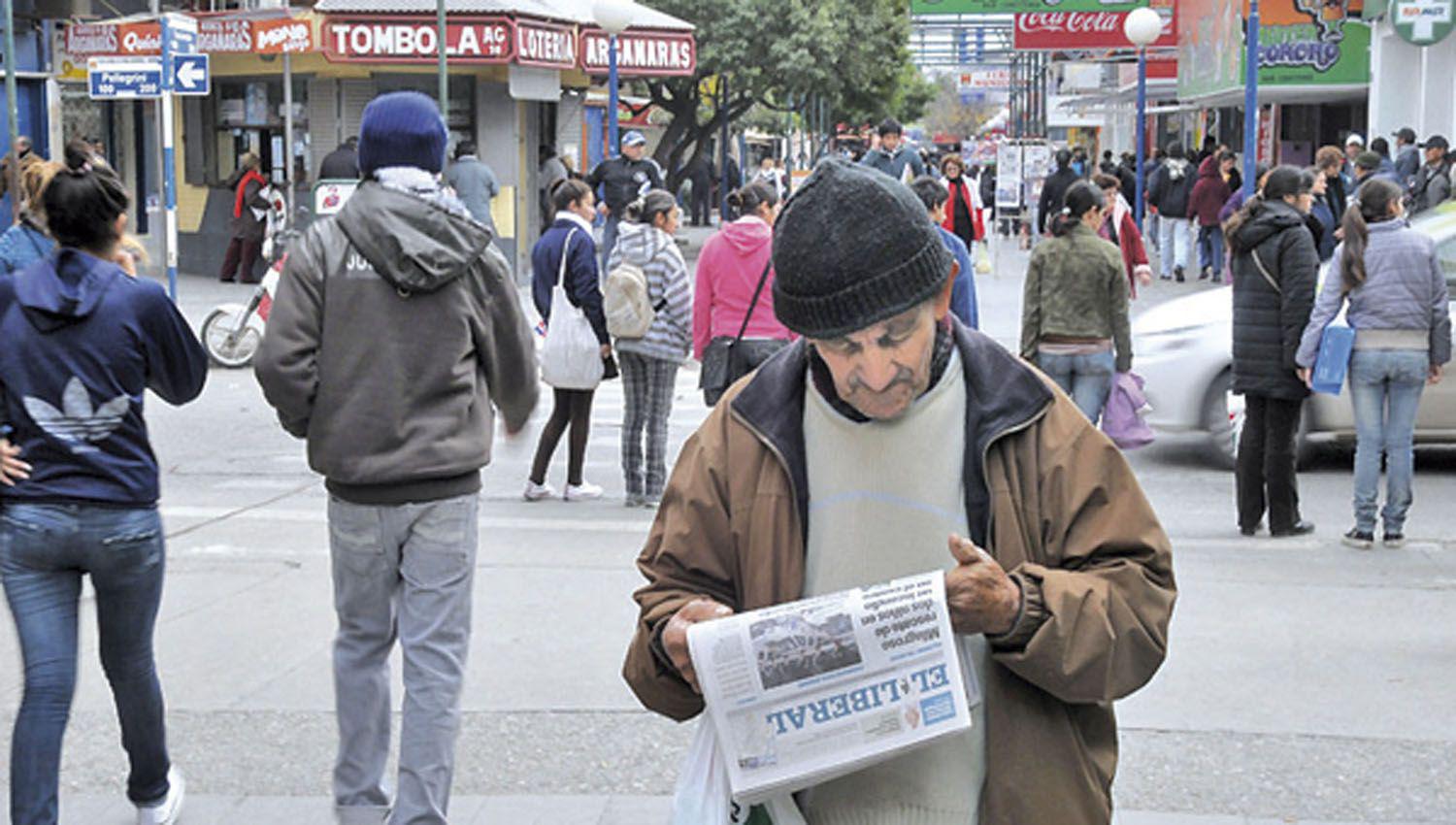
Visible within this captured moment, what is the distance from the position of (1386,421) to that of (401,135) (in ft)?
20.0

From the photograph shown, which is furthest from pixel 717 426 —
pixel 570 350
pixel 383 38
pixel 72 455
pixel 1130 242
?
pixel 383 38

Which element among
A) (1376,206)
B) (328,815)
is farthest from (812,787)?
(1376,206)

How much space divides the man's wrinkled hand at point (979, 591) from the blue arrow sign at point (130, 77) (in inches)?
660

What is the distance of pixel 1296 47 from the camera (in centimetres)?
2692

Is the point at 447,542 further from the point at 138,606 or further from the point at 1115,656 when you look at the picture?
the point at 1115,656

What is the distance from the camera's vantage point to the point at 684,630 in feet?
8.73

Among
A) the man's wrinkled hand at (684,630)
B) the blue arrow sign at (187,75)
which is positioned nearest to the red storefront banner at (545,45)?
the blue arrow sign at (187,75)

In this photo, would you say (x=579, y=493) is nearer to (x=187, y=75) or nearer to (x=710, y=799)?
(x=710, y=799)

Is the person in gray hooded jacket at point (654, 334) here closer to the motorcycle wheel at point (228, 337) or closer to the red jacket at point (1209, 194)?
the motorcycle wheel at point (228, 337)

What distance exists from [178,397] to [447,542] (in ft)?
2.65

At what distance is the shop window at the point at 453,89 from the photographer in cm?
2489

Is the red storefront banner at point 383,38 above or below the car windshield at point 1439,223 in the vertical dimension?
above

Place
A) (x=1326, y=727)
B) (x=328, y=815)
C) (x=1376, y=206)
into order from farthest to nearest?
(x=1376, y=206) → (x=1326, y=727) → (x=328, y=815)

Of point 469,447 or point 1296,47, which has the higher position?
point 1296,47
